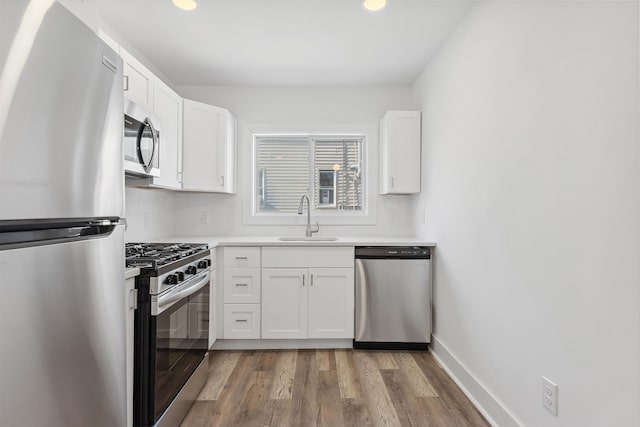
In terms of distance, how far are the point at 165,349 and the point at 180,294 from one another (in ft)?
0.91

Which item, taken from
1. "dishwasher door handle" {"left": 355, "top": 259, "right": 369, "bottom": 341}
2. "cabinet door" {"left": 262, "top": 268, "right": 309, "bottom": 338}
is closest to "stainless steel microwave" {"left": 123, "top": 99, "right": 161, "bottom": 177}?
"cabinet door" {"left": 262, "top": 268, "right": 309, "bottom": 338}

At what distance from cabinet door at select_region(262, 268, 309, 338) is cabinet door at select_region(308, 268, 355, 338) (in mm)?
68

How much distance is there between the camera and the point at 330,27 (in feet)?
7.89

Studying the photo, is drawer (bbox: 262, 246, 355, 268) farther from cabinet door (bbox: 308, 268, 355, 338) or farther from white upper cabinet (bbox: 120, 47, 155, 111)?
white upper cabinet (bbox: 120, 47, 155, 111)

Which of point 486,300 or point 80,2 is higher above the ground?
point 80,2

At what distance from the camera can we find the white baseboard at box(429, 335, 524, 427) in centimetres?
182

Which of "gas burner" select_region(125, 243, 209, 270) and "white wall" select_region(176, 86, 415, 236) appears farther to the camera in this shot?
"white wall" select_region(176, 86, 415, 236)

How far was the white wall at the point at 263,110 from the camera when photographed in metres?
3.55

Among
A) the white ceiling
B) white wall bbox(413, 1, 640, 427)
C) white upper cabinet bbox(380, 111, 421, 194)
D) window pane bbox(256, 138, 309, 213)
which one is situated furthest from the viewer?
window pane bbox(256, 138, 309, 213)

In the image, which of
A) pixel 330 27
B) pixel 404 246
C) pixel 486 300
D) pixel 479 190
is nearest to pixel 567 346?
pixel 486 300

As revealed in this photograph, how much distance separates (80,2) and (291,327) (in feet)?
8.17

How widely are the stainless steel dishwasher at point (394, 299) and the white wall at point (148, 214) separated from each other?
1811mm

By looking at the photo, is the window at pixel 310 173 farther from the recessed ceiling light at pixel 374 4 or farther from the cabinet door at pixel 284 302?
the recessed ceiling light at pixel 374 4

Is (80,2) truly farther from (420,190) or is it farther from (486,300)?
(420,190)
